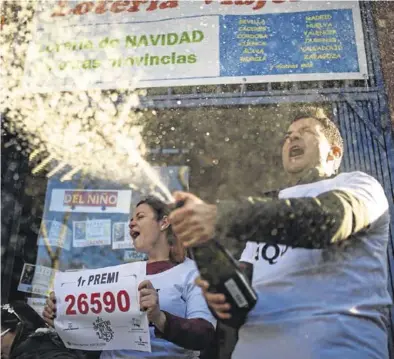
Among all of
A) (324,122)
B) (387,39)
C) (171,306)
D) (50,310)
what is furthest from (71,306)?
(387,39)

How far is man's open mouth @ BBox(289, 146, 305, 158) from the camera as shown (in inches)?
61.9

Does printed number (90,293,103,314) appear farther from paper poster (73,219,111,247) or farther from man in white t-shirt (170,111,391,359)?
man in white t-shirt (170,111,391,359)

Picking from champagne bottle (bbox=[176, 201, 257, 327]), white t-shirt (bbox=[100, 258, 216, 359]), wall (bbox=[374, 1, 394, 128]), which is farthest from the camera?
wall (bbox=[374, 1, 394, 128])

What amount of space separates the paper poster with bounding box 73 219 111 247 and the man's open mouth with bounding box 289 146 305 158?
580 millimetres

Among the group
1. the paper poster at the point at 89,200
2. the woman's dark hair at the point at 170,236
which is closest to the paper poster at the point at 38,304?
the paper poster at the point at 89,200

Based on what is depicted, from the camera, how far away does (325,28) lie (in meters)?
1.85

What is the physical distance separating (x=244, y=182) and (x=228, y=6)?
70 centimetres

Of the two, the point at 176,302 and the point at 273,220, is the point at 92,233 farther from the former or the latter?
the point at 273,220

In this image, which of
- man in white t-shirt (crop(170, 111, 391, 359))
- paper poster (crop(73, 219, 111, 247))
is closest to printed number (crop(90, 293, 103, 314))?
paper poster (crop(73, 219, 111, 247))

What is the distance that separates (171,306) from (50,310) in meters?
0.35

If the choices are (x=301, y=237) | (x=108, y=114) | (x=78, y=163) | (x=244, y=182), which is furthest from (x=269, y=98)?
(x=301, y=237)

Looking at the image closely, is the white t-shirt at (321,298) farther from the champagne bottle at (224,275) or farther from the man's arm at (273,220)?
the man's arm at (273,220)

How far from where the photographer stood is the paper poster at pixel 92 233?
1655 millimetres

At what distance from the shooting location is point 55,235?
1.68m
